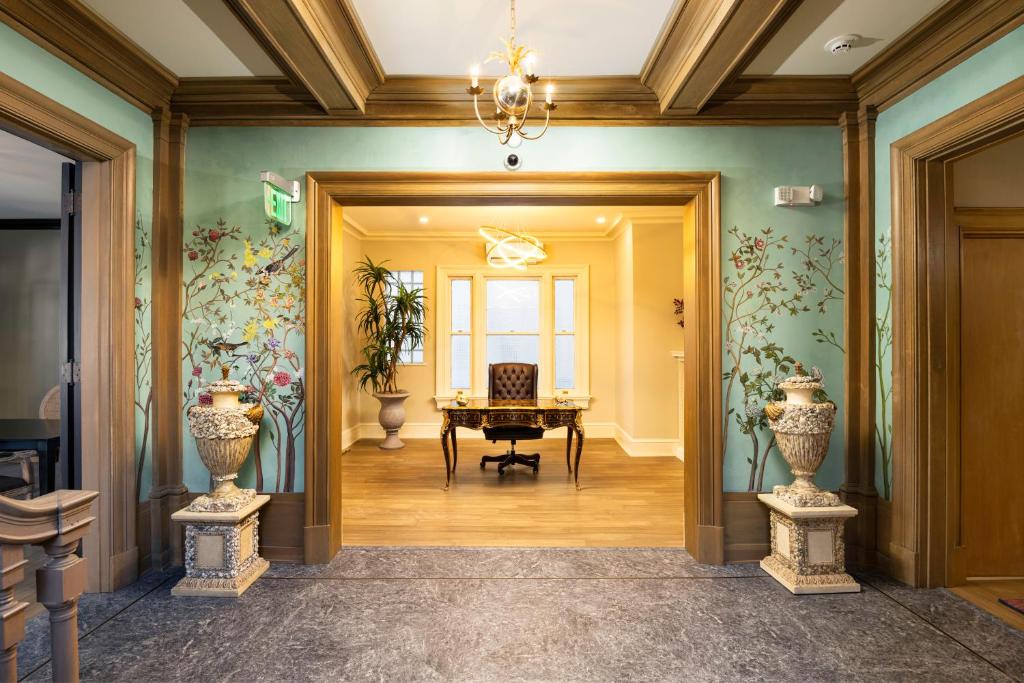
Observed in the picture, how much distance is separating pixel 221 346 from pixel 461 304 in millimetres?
4331

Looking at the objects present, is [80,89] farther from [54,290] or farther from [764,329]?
[54,290]

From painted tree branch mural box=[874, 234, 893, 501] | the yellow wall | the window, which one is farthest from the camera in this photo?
the window

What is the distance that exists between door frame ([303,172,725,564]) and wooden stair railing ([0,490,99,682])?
5.38 ft

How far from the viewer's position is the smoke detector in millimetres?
2607

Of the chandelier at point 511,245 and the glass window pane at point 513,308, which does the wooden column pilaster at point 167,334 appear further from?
the glass window pane at point 513,308

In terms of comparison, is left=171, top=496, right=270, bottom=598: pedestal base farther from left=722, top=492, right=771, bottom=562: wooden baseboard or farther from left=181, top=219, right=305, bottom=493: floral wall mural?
left=722, top=492, right=771, bottom=562: wooden baseboard

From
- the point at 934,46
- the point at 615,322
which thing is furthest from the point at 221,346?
the point at 615,322

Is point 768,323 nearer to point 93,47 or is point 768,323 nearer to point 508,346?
point 93,47

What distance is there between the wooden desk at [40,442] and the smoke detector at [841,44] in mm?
4918

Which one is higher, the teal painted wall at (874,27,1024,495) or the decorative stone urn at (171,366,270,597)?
the teal painted wall at (874,27,1024,495)

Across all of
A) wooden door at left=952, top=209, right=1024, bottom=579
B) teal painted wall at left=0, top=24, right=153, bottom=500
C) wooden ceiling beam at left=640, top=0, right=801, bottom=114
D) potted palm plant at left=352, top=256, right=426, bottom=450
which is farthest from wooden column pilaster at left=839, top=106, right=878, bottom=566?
potted palm plant at left=352, top=256, right=426, bottom=450

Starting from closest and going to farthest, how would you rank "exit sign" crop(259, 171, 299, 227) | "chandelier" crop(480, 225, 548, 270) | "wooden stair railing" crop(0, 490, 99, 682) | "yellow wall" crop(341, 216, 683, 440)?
1. "wooden stair railing" crop(0, 490, 99, 682)
2. "exit sign" crop(259, 171, 299, 227)
3. "chandelier" crop(480, 225, 548, 270)
4. "yellow wall" crop(341, 216, 683, 440)

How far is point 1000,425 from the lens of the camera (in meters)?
2.91

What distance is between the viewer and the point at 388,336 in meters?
6.50
